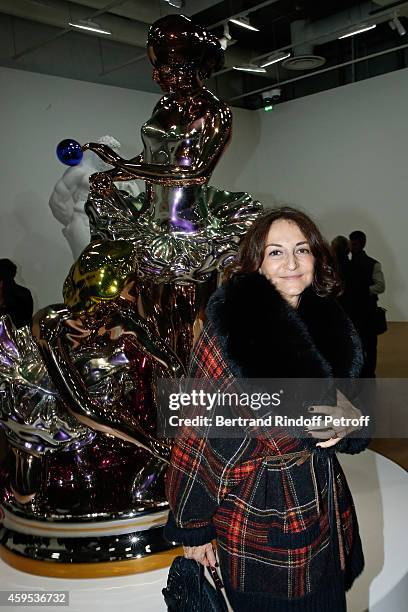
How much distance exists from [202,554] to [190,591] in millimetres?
71

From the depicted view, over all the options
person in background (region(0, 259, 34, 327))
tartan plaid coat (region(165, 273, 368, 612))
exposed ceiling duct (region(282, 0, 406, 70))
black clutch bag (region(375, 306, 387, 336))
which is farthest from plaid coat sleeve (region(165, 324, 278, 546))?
exposed ceiling duct (region(282, 0, 406, 70))

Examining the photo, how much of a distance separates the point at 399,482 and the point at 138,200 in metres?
1.42

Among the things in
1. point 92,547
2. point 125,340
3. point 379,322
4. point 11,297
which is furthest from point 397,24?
point 92,547

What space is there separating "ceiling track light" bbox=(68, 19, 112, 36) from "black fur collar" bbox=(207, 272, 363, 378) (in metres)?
5.41

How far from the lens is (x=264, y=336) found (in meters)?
1.10

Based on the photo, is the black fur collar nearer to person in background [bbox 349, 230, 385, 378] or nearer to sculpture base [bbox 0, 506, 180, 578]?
sculpture base [bbox 0, 506, 180, 578]

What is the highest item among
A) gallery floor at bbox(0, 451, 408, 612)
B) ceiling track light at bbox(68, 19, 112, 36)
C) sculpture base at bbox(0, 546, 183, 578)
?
ceiling track light at bbox(68, 19, 112, 36)

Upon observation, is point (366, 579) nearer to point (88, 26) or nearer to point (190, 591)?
point (190, 591)

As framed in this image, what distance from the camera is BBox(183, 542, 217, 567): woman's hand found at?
3.92 ft

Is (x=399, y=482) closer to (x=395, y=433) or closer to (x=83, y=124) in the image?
(x=395, y=433)

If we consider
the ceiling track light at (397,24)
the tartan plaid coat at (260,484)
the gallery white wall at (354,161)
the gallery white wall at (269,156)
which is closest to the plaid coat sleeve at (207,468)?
the tartan plaid coat at (260,484)

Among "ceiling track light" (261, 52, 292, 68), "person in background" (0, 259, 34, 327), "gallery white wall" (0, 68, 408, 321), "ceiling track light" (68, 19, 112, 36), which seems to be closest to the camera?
"person in background" (0, 259, 34, 327)

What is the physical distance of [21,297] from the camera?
360 centimetres

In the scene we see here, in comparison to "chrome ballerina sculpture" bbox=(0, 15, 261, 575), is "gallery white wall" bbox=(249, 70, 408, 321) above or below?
above
